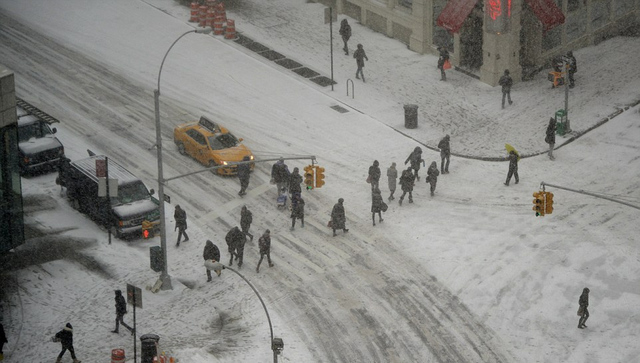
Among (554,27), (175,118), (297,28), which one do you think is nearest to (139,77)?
Answer: (175,118)

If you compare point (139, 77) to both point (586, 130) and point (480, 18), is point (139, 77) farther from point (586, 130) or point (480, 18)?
point (586, 130)

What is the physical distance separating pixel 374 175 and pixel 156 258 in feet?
29.8

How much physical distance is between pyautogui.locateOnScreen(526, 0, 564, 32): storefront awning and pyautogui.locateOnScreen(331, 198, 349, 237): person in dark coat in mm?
15911

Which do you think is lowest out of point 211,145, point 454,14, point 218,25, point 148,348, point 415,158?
point 148,348

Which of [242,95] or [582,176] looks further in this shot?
[242,95]

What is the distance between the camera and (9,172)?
109ft

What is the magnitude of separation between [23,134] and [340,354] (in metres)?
16.4

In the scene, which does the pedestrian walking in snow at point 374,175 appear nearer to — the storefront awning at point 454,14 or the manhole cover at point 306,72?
the manhole cover at point 306,72

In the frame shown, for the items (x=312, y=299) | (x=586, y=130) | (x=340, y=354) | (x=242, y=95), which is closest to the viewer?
(x=340, y=354)

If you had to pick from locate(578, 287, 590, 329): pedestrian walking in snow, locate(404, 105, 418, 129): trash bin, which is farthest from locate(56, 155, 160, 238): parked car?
locate(578, 287, 590, 329): pedestrian walking in snow

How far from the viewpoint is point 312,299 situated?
112ft

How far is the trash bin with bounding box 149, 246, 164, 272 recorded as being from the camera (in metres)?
34.3

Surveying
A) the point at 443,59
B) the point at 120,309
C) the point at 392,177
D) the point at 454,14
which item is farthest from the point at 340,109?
the point at 120,309

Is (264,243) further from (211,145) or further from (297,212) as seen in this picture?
(211,145)
